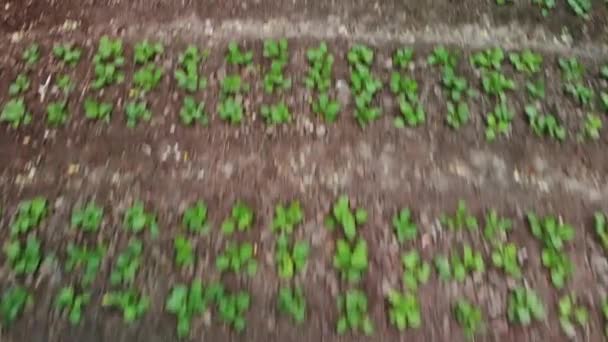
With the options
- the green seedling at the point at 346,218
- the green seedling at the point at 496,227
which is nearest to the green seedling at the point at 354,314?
the green seedling at the point at 346,218

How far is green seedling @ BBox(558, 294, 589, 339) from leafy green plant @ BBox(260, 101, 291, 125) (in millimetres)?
1313

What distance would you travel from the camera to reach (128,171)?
279cm

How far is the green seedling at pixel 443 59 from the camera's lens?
126 inches

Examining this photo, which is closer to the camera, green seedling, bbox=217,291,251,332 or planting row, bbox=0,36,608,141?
green seedling, bbox=217,291,251,332

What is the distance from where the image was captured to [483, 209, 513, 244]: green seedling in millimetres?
2625

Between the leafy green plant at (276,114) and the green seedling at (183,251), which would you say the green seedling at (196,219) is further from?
the leafy green plant at (276,114)

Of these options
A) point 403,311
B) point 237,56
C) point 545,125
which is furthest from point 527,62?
point 403,311

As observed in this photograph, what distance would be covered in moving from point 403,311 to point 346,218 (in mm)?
423

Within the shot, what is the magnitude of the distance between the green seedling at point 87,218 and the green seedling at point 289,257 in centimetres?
69

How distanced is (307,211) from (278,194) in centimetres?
14

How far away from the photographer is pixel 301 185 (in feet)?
9.04

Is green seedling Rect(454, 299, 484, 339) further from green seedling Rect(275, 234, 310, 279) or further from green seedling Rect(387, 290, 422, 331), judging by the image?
green seedling Rect(275, 234, 310, 279)

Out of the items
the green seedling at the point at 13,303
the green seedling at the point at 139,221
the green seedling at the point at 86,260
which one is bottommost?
the green seedling at the point at 13,303

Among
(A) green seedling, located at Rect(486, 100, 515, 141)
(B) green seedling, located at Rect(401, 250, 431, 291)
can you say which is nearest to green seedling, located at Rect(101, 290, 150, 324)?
(B) green seedling, located at Rect(401, 250, 431, 291)
